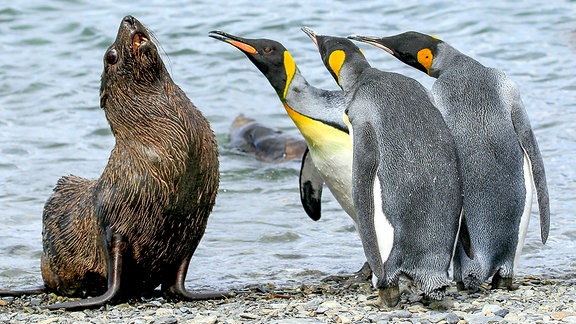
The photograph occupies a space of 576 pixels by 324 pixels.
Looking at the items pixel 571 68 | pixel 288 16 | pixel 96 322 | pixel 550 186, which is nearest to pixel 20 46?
pixel 288 16

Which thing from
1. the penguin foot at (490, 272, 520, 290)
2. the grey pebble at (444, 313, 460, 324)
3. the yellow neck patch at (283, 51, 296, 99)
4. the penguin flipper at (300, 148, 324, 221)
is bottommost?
the penguin foot at (490, 272, 520, 290)

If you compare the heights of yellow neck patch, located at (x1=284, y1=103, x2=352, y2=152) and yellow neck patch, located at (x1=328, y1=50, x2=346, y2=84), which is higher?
yellow neck patch, located at (x1=328, y1=50, x2=346, y2=84)

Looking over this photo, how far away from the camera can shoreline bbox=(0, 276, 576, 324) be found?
5.33 m

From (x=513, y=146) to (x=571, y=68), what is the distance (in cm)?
758

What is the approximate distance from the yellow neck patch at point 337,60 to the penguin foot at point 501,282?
143cm

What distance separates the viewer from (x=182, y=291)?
20.5ft

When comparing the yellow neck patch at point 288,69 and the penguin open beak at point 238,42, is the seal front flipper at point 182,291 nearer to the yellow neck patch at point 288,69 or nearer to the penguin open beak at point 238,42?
the yellow neck patch at point 288,69

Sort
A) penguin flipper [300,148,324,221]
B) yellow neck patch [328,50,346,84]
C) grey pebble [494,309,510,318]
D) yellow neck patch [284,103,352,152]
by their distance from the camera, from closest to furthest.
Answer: grey pebble [494,309,510,318] → yellow neck patch [328,50,346,84] → yellow neck patch [284,103,352,152] → penguin flipper [300,148,324,221]

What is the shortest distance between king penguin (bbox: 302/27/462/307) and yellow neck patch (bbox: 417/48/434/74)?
95 cm

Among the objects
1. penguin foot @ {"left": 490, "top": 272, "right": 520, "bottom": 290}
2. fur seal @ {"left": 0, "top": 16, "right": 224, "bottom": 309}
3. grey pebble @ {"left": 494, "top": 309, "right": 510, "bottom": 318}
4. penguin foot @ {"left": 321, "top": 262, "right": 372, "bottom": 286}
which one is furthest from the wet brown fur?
grey pebble @ {"left": 494, "top": 309, "right": 510, "bottom": 318}

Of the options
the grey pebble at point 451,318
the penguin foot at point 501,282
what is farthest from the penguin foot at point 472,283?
the grey pebble at point 451,318

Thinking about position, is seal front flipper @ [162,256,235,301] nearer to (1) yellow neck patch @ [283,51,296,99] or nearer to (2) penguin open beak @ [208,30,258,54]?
(1) yellow neck patch @ [283,51,296,99]

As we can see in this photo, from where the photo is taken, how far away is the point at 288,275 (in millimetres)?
Answer: 7191

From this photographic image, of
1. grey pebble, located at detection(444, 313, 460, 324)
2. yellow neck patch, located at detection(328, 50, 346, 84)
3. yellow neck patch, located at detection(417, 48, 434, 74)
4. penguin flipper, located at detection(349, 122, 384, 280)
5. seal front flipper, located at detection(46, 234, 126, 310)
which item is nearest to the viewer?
grey pebble, located at detection(444, 313, 460, 324)
